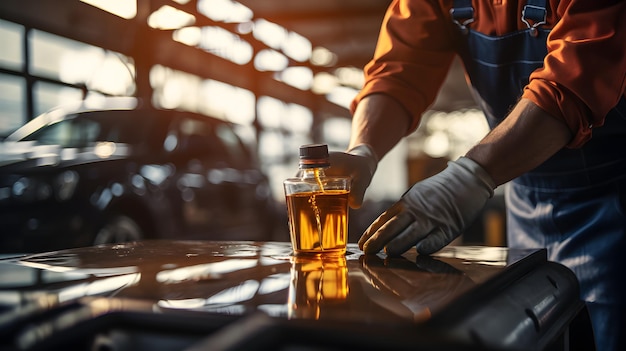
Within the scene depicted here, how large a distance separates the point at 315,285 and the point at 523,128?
55 centimetres

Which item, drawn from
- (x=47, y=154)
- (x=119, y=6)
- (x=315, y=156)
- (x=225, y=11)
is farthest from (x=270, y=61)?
(x=315, y=156)

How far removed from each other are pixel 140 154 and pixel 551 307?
11.3 ft

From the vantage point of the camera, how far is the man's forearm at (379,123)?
1345 mm

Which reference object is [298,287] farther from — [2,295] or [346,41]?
[346,41]

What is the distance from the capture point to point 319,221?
0.90 metres

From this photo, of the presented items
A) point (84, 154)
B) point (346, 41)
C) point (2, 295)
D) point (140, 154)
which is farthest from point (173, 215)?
point (346, 41)

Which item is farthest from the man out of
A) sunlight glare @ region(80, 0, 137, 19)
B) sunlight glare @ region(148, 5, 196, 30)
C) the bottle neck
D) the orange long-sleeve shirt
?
sunlight glare @ region(148, 5, 196, 30)

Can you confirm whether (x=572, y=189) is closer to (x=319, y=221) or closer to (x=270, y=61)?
(x=319, y=221)

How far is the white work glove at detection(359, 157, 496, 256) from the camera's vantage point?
89 centimetres

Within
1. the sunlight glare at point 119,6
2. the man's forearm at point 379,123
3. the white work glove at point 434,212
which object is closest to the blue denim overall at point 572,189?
the man's forearm at point 379,123

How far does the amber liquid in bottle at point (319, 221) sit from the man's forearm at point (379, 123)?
443 mm

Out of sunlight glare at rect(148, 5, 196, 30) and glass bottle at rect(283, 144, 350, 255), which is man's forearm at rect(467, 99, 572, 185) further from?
sunlight glare at rect(148, 5, 196, 30)

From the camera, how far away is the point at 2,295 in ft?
1.86

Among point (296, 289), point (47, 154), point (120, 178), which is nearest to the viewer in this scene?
point (296, 289)
